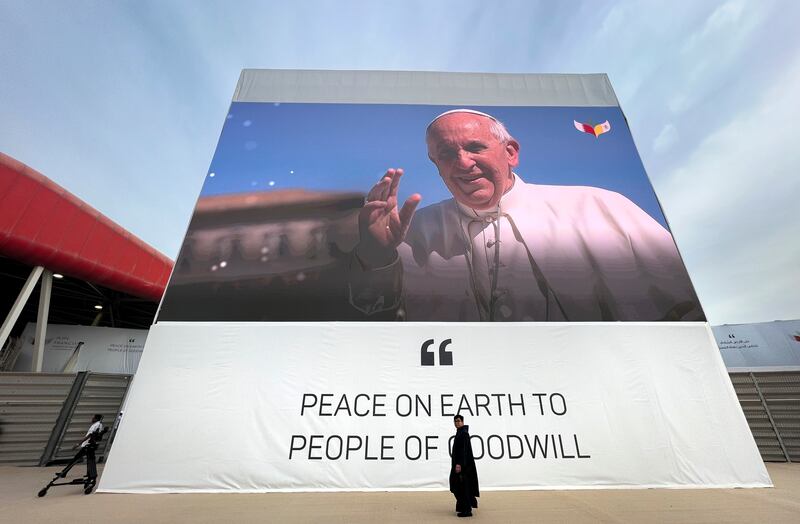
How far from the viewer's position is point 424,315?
857 centimetres

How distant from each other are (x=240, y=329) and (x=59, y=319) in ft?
67.3

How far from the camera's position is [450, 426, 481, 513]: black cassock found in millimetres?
5023

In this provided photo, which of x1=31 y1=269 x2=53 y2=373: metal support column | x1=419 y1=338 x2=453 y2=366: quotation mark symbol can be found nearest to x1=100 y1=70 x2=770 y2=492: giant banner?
x1=419 y1=338 x2=453 y2=366: quotation mark symbol

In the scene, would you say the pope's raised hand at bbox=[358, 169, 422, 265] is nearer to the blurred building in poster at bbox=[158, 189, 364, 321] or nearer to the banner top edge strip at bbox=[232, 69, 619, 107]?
the blurred building in poster at bbox=[158, 189, 364, 321]

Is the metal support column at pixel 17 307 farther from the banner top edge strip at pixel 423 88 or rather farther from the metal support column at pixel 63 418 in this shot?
the banner top edge strip at pixel 423 88

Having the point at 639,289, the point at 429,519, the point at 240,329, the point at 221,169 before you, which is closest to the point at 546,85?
the point at 639,289

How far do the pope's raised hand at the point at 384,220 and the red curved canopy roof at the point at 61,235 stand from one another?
989 cm

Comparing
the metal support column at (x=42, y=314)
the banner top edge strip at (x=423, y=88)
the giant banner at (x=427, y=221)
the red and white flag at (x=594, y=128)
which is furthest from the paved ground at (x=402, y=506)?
the banner top edge strip at (x=423, y=88)

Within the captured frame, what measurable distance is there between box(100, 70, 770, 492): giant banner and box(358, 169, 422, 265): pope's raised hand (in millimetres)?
57

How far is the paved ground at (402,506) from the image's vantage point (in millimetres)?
4883

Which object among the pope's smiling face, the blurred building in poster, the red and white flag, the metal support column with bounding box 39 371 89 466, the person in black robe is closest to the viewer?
the person in black robe

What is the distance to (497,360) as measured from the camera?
8.05 metres

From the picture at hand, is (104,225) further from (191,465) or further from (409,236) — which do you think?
(409,236)

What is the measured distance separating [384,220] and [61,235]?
35.4 ft
